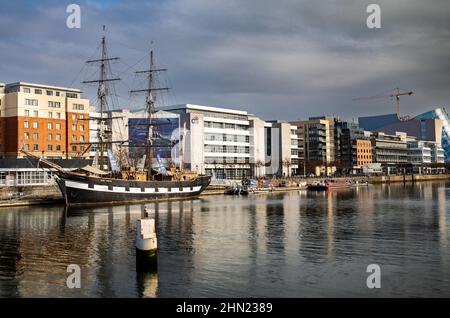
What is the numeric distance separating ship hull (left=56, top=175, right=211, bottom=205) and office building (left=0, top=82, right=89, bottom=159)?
3493 centimetres

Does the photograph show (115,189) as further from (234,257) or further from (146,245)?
(146,245)

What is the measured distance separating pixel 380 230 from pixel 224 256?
20.1 metres

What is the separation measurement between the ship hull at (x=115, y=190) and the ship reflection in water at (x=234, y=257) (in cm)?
2477

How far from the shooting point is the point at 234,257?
3488 cm

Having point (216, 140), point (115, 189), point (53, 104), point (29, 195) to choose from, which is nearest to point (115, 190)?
point (115, 189)

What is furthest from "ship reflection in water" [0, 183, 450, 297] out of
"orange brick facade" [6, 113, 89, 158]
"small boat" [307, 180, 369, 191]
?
"small boat" [307, 180, 369, 191]

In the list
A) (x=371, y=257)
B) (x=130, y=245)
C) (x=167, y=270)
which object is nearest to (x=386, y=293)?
(x=371, y=257)

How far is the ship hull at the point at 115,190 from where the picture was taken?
278 ft

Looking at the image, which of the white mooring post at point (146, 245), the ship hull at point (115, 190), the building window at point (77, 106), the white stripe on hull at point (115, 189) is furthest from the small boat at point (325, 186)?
the white mooring post at point (146, 245)

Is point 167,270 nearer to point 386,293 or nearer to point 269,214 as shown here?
point 386,293

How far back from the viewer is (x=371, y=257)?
1368 inches

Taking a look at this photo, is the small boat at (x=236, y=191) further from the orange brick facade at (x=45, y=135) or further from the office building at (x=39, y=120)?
the office building at (x=39, y=120)

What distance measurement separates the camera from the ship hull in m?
84.8
